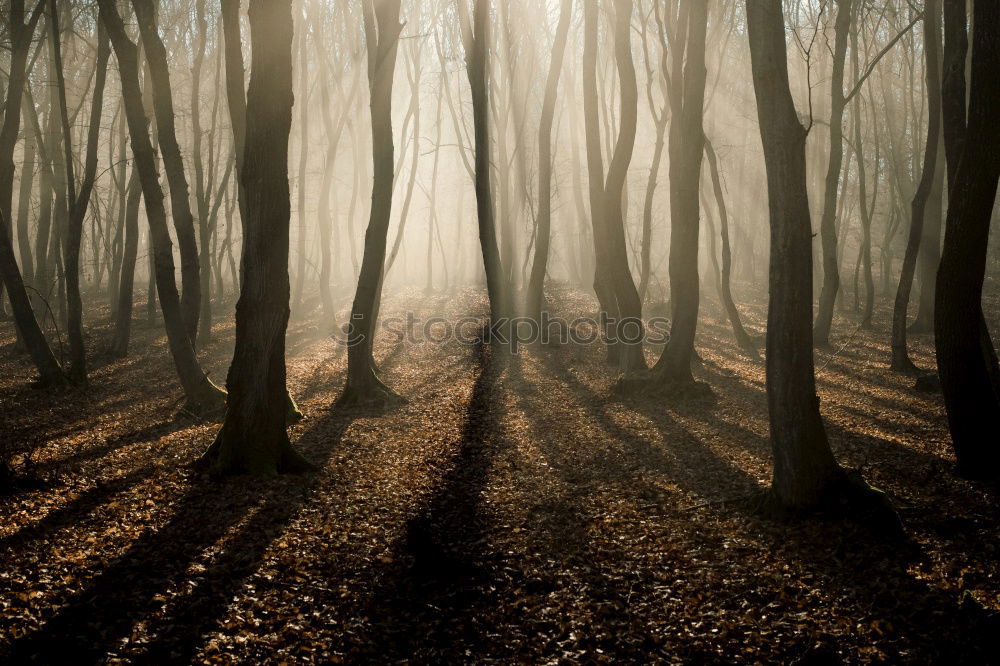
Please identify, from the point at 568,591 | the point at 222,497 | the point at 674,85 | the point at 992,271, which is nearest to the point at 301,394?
the point at 222,497

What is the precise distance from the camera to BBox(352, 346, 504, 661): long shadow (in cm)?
388

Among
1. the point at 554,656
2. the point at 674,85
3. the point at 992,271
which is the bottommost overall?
the point at 554,656

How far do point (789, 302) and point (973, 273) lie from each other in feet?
5.70

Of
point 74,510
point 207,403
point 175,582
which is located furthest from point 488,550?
point 207,403

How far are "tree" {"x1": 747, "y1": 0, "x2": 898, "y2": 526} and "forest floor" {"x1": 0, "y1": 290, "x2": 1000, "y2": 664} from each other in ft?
1.10

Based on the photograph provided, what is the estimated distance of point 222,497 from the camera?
602 cm

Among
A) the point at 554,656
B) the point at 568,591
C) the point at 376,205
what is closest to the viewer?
the point at 554,656

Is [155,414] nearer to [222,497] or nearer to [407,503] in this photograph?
[222,497]

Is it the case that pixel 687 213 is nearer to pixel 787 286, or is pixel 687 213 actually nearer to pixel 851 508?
pixel 787 286

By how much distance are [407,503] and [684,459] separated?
10.1 ft

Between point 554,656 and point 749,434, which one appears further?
point 749,434

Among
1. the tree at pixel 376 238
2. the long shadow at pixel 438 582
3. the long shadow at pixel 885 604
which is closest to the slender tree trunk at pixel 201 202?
the tree at pixel 376 238

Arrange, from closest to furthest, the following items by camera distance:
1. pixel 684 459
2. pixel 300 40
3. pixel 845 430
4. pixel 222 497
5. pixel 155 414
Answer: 1. pixel 222 497
2. pixel 684 459
3. pixel 845 430
4. pixel 155 414
5. pixel 300 40

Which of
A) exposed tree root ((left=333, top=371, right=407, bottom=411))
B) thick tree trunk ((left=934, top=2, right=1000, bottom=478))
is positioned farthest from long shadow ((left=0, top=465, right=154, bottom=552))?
thick tree trunk ((left=934, top=2, right=1000, bottom=478))
